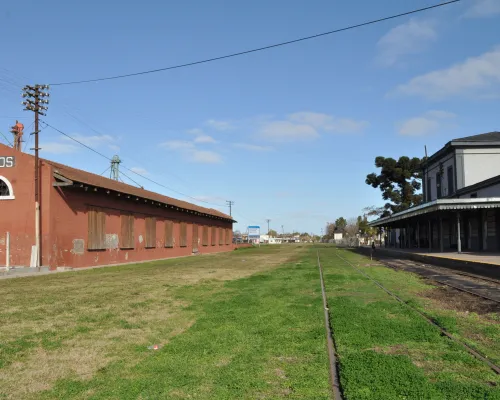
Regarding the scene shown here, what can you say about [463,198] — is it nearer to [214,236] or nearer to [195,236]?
[195,236]

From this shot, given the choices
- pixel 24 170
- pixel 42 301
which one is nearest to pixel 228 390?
pixel 42 301

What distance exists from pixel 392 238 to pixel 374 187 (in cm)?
1019

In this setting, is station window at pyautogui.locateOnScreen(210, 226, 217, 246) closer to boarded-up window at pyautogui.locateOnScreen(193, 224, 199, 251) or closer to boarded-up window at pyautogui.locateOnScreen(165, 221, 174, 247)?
boarded-up window at pyautogui.locateOnScreen(193, 224, 199, 251)

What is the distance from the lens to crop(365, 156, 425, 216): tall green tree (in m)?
72.5

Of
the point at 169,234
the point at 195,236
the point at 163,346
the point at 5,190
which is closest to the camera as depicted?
the point at 163,346

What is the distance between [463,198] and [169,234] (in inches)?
999

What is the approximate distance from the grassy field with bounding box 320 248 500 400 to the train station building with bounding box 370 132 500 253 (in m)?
22.0

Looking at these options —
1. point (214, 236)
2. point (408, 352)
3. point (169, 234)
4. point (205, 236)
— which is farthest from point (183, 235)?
point (408, 352)

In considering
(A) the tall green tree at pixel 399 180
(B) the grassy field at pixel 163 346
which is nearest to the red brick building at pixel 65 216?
(B) the grassy field at pixel 163 346

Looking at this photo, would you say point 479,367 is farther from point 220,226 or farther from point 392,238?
point 392,238

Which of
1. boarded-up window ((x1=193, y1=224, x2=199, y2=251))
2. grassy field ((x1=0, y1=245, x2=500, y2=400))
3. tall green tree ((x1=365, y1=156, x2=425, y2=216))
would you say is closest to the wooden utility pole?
grassy field ((x1=0, y1=245, x2=500, y2=400))

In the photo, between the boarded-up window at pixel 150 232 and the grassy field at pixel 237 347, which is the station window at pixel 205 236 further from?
the grassy field at pixel 237 347

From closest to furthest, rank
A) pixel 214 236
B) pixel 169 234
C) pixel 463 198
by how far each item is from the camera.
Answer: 1. pixel 463 198
2. pixel 169 234
3. pixel 214 236

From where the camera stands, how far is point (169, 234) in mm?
41250
